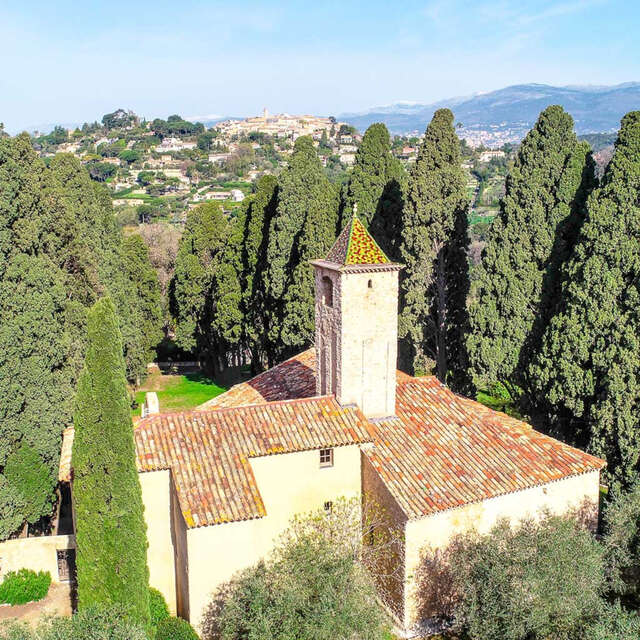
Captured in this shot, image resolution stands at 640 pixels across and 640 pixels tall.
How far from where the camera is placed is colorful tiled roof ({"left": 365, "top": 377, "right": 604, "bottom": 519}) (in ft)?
48.5

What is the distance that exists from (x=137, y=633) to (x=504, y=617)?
6.94 meters

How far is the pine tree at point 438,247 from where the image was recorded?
25.9 m

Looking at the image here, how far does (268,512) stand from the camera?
14.9m

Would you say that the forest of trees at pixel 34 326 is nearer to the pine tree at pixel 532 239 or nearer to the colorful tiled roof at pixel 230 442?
the colorful tiled roof at pixel 230 442

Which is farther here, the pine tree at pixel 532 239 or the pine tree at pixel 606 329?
the pine tree at pixel 532 239

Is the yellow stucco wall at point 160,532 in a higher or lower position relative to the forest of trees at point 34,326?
lower

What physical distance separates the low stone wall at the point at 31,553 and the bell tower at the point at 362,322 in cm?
896

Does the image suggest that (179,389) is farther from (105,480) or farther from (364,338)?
(105,480)

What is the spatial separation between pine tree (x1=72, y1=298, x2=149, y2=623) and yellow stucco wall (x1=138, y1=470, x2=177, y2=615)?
122cm

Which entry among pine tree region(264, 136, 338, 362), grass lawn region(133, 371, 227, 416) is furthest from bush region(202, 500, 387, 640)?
grass lawn region(133, 371, 227, 416)

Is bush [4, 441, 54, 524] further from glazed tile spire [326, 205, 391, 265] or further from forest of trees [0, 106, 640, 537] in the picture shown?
glazed tile spire [326, 205, 391, 265]

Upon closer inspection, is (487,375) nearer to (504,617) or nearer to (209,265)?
(504,617)

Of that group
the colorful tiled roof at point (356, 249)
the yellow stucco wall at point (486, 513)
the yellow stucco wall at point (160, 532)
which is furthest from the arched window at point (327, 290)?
the yellow stucco wall at point (486, 513)

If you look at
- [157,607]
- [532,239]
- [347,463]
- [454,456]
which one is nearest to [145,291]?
[532,239]
